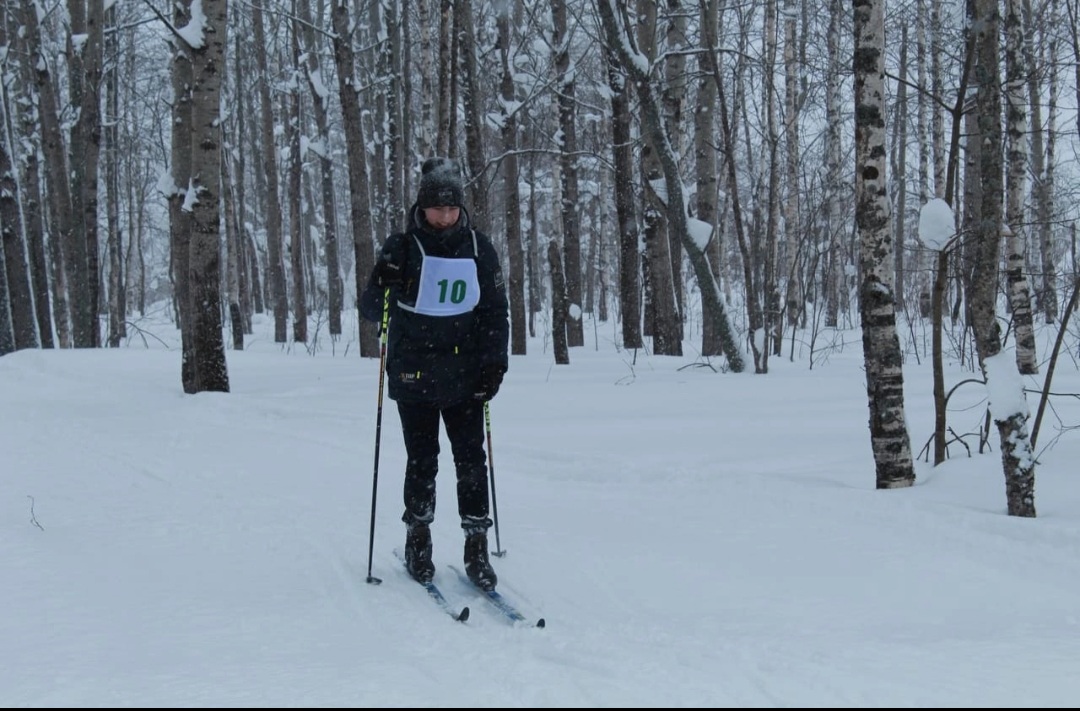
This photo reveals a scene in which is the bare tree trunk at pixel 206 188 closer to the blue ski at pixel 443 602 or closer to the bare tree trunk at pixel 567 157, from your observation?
the bare tree trunk at pixel 567 157

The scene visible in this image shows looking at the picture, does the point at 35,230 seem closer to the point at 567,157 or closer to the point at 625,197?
the point at 567,157

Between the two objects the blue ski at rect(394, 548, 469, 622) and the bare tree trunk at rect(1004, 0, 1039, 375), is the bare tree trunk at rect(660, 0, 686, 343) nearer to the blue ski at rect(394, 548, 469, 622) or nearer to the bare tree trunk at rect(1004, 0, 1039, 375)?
the bare tree trunk at rect(1004, 0, 1039, 375)

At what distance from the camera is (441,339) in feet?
14.1

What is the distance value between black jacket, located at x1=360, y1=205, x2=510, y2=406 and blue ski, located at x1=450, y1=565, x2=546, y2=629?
3.08 ft

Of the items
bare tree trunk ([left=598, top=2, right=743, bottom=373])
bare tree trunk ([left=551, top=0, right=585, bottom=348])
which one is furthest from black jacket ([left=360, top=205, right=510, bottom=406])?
bare tree trunk ([left=551, top=0, right=585, bottom=348])

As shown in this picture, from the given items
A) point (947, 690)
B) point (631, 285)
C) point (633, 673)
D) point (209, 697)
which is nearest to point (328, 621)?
point (209, 697)

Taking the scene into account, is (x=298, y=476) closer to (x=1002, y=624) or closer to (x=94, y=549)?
(x=94, y=549)

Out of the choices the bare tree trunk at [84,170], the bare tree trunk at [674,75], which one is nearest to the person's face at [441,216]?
the bare tree trunk at [674,75]

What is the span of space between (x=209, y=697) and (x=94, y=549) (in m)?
2.41

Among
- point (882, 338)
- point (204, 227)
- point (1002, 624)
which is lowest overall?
point (1002, 624)

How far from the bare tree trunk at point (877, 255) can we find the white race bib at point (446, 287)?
8.47 feet

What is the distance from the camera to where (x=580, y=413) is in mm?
9078

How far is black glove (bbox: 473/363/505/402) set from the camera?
4371mm

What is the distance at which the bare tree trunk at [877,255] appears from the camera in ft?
17.2
